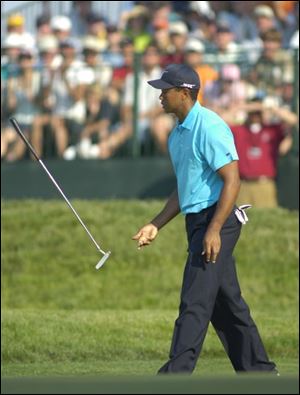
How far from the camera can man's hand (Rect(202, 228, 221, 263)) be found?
8625 mm

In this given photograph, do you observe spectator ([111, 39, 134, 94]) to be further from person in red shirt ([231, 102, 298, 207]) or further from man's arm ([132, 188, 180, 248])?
man's arm ([132, 188, 180, 248])

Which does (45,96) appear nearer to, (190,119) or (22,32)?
(22,32)

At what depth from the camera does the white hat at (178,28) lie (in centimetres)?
1739

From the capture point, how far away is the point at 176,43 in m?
17.3

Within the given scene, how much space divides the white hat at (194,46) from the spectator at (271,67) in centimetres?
65

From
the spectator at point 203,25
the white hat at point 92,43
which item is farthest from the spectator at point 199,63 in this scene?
the white hat at point 92,43

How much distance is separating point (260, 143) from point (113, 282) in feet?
7.75

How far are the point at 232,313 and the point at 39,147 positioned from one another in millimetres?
8590

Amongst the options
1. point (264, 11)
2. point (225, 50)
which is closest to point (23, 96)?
point (225, 50)

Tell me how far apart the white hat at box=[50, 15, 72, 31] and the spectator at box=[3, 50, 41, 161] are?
0.51 meters

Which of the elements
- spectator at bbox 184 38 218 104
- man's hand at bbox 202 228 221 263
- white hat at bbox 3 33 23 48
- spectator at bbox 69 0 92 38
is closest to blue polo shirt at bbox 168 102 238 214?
man's hand at bbox 202 228 221 263

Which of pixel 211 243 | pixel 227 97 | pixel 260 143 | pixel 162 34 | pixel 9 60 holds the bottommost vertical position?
pixel 260 143

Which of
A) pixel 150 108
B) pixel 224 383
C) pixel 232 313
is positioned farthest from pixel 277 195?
pixel 224 383

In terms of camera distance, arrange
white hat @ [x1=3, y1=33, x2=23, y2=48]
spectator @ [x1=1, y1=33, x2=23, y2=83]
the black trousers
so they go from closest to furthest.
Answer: the black trousers < spectator @ [x1=1, y1=33, x2=23, y2=83] < white hat @ [x1=3, y1=33, x2=23, y2=48]
